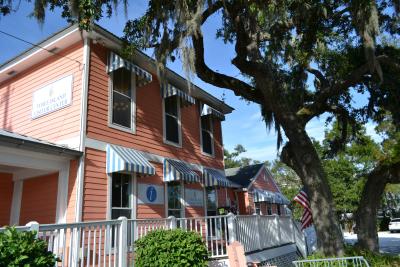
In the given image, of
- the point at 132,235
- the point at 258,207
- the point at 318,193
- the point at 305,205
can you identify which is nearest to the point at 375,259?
the point at 318,193

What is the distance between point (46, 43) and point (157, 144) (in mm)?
4499

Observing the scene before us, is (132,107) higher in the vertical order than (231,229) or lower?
higher

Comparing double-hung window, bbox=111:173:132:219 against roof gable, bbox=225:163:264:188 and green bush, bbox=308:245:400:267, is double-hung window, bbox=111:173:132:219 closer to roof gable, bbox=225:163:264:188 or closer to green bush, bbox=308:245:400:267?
green bush, bbox=308:245:400:267

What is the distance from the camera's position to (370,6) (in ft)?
27.8

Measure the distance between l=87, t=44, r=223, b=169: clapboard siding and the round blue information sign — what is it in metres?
1.23

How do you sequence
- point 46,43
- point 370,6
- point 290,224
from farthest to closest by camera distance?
1. point 290,224
2. point 46,43
3. point 370,6

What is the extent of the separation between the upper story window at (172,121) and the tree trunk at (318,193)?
4.25 meters

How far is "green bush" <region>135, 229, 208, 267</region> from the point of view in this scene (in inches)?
264

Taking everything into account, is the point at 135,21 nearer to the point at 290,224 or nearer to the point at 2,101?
the point at 2,101

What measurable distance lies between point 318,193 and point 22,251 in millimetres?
7833

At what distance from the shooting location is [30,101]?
35.5ft

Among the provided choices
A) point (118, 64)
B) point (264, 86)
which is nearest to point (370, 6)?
point (264, 86)

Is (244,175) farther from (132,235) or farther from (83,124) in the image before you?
(132,235)

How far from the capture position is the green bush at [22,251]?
371 cm
